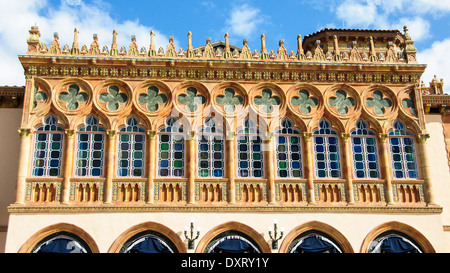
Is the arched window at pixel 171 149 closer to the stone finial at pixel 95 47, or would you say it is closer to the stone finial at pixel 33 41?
the stone finial at pixel 95 47

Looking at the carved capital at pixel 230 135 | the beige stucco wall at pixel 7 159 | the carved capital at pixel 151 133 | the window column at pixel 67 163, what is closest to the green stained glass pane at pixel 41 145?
the window column at pixel 67 163

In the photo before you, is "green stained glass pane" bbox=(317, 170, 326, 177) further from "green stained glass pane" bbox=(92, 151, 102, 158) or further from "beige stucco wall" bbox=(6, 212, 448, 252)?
"green stained glass pane" bbox=(92, 151, 102, 158)

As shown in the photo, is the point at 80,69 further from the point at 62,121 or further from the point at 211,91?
the point at 211,91

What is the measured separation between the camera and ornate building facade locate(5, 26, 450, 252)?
1814 centimetres

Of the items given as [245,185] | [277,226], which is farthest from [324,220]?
[245,185]

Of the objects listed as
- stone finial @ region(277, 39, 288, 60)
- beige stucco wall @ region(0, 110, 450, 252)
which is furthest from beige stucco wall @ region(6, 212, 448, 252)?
stone finial @ region(277, 39, 288, 60)

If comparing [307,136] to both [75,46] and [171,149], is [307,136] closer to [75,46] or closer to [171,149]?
[171,149]

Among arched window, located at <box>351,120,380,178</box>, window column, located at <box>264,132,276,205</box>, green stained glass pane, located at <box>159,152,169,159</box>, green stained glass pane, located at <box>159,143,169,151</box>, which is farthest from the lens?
arched window, located at <box>351,120,380,178</box>

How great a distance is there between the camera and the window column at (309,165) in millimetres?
18891

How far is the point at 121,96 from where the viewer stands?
64.5ft

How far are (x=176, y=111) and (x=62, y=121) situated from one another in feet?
12.3

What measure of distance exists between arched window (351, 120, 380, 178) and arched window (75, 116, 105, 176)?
27.6ft

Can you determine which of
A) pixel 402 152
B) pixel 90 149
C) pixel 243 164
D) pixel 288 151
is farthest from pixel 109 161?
pixel 402 152

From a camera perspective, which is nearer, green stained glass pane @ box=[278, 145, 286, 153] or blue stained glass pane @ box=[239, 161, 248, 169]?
blue stained glass pane @ box=[239, 161, 248, 169]
